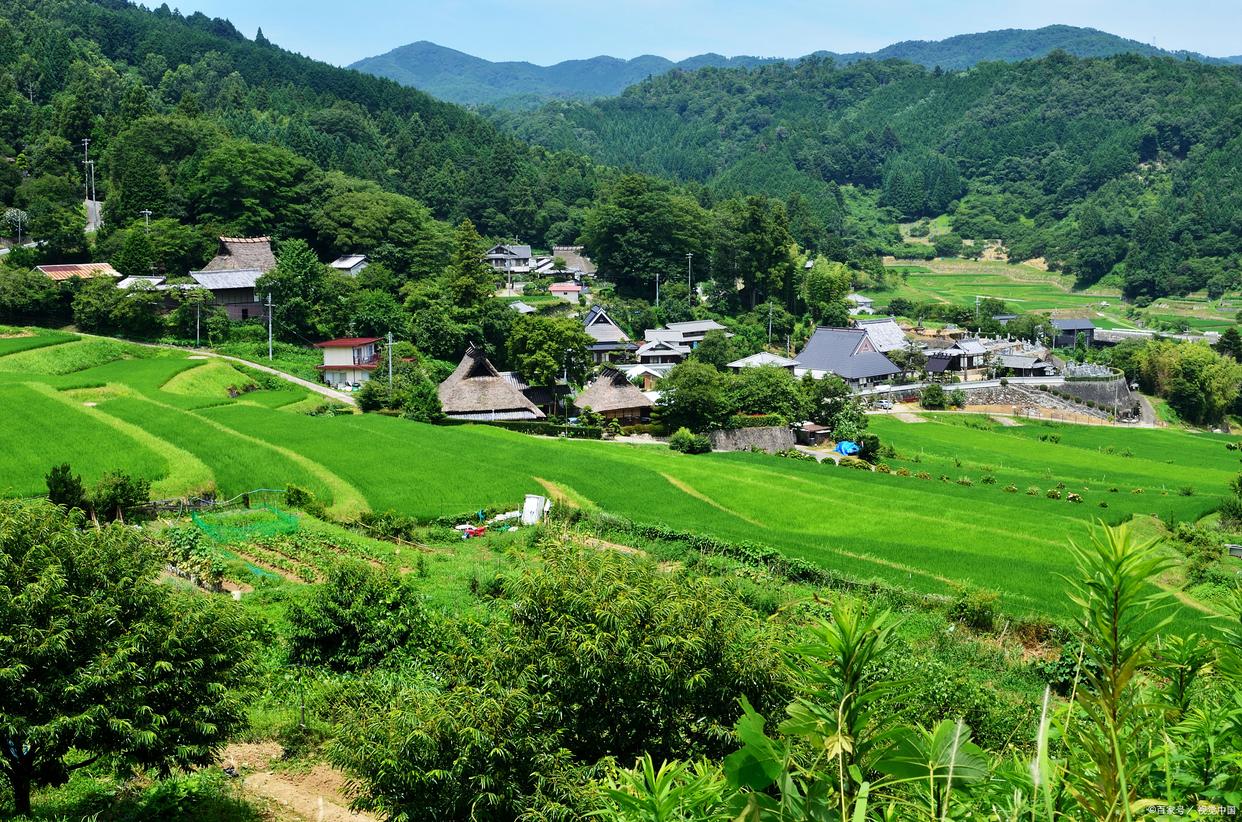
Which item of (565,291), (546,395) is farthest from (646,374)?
(565,291)

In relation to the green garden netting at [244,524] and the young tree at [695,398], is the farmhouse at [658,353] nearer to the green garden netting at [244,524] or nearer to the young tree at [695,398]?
the young tree at [695,398]

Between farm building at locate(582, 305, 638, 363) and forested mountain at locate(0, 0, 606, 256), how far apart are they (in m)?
13.0

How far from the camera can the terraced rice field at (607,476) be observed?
91.7ft

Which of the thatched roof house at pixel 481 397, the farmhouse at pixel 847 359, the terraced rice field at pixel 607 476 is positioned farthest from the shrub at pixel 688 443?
the farmhouse at pixel 847 359

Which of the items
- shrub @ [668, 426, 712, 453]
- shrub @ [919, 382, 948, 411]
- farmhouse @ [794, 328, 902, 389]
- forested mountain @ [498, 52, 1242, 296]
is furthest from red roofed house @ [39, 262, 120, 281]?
forested mountain @ [498, 52, 1242, 296]

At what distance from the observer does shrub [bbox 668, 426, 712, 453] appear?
4269cm

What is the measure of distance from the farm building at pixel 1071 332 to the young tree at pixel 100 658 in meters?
77.7

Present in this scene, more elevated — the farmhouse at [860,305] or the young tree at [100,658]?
the farmhouse at [860,305]

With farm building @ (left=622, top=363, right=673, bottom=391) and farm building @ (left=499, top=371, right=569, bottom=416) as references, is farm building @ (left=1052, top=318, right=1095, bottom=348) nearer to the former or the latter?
farm building @ (left=622, top=363, right=673, bottom=391)

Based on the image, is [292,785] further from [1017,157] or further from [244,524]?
[1017,157]

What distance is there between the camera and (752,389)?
45938 mm

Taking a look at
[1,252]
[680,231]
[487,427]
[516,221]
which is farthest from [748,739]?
[516,221]

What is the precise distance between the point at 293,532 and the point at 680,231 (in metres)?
52.3

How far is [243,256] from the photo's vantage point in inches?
2229
